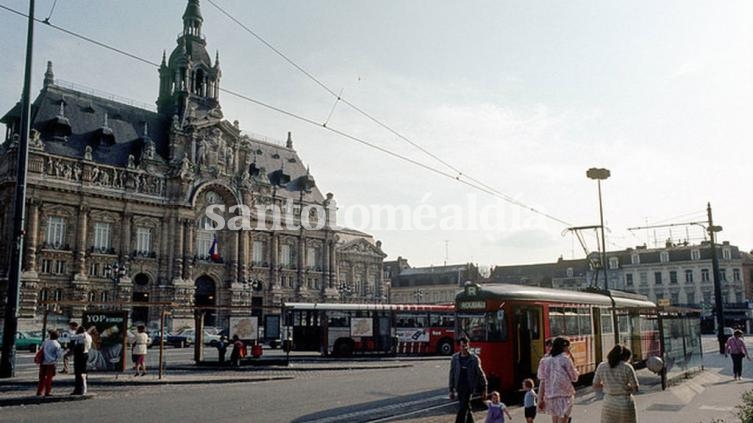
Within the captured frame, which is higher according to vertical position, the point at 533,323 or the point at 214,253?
the point at 214,253

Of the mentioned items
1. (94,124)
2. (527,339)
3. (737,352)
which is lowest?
(737,352)

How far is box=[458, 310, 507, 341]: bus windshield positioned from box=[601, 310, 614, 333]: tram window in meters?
6.18

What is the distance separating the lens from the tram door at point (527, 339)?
1606 cm

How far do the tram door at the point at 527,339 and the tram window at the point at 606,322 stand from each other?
15.9 feet

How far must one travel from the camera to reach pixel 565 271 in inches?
3625

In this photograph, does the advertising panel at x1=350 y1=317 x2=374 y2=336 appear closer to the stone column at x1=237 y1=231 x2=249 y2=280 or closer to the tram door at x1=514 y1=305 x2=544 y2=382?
the tram door at x1=514 y1=305 x2=544 y2=382

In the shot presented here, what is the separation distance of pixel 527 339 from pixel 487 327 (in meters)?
1.24

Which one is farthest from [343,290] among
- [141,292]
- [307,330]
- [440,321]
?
[307,330]

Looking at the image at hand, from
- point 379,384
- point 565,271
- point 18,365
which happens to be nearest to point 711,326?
point 565,271

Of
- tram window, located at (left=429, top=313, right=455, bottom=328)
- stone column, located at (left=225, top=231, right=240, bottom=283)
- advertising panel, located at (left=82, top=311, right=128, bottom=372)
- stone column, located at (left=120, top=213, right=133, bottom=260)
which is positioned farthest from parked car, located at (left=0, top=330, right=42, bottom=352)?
stone column, located at (left=225, top=231, right=240, bottom=283)

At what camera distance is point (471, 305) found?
1645 cm

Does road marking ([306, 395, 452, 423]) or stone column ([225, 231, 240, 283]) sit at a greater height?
stone column ([225, 231, 240, 283])

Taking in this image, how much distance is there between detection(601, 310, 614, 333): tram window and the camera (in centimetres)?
2056

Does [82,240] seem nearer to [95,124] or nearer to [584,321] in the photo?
[95,124]
